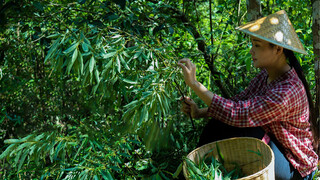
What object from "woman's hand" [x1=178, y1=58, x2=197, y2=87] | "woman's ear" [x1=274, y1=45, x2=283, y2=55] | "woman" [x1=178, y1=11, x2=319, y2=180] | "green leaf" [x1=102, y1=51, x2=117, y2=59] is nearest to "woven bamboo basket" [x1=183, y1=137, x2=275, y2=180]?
"woman" [x1=178, y1=11, x2=319, y2=180]

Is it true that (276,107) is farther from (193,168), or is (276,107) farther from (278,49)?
(193,168)

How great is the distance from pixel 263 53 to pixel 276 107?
360mm

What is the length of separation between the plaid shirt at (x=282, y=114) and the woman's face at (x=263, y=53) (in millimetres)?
126

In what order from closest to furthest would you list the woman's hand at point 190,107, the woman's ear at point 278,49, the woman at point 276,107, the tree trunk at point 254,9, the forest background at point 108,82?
the forest background at point 108,82
the woman at point 276,107
the woman's ear at point 278,49
the woman's hand at point 190,107
the tree trunk at point 254,9

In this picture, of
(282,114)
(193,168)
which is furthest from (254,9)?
(193,168)

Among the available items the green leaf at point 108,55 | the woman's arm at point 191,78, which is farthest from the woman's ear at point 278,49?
the green leaf at point 108,55

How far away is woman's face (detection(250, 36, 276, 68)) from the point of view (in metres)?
1.92

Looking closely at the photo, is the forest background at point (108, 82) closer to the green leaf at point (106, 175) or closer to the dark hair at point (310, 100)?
the green leaf at point (106, 175)

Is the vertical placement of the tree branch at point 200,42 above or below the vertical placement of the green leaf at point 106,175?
above

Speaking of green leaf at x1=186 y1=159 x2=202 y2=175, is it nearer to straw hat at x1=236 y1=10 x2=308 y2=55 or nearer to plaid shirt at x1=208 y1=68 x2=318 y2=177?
plaid shirt at x1=208 y1=68 x2=318 y2=177

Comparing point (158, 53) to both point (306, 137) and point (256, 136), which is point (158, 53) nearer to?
point (256, 136)

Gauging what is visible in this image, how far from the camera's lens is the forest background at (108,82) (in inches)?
65.8

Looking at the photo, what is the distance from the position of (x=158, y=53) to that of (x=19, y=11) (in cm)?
110

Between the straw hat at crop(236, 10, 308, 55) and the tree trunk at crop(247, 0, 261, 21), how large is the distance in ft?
1.96
